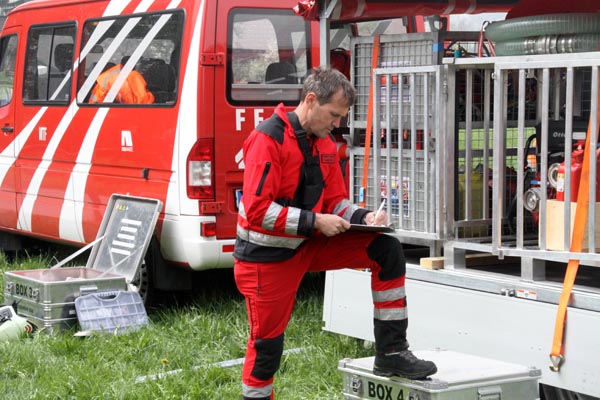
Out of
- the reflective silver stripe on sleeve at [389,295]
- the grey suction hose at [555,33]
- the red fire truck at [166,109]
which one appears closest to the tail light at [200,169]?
the red fire truck at [166,109]

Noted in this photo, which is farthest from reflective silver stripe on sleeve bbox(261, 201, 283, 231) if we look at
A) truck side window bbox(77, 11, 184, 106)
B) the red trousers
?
truck side window bbox(77, 11, 184, 106)

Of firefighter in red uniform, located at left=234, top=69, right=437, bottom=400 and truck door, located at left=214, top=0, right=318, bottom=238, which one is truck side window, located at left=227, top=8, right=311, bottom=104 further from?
firefighter in red uniform, located at left=234, top=69, right=437, bottom=400

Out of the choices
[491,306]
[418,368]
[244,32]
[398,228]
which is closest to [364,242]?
[418,368]

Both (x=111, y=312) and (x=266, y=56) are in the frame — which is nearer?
(x=111, y=312)

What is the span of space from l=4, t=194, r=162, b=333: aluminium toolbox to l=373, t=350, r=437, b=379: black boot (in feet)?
11.2

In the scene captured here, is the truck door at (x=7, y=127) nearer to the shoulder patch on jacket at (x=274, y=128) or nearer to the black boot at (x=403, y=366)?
the shoulder patch on jacket at (x=274, y=128)

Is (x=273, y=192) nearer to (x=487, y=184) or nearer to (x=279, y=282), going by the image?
(x=279, y=282)

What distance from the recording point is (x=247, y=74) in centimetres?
819

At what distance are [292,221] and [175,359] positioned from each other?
7.86ft

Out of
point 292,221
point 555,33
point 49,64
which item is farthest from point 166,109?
point 292,221

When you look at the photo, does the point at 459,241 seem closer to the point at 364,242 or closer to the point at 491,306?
the point at 491,306

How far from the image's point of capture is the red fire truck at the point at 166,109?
7992 millimetres

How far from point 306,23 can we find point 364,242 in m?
3.75

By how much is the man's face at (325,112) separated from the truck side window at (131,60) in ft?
11.3
